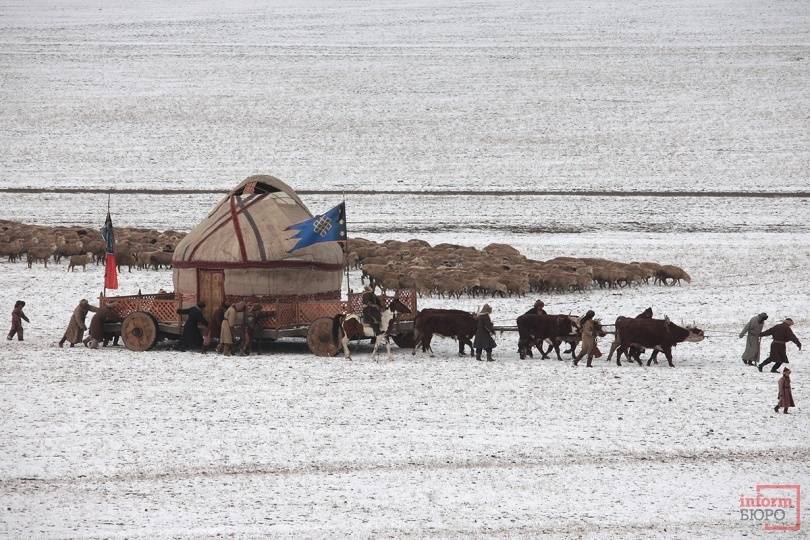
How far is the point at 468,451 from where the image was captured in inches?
620

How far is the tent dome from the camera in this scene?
23.2m

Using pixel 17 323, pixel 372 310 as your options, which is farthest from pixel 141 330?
pixel 372 310

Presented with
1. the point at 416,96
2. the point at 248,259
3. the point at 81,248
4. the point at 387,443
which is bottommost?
the point at 387,443

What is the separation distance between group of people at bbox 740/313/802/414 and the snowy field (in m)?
0.25

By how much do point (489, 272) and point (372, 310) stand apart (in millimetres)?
9374

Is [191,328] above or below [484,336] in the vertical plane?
above

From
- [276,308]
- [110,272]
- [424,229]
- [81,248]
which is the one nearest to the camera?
[276,308]

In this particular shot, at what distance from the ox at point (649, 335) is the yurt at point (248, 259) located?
5.56 meters

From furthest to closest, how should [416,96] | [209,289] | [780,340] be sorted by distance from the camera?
[416,96]
[209,289]
[780,340]

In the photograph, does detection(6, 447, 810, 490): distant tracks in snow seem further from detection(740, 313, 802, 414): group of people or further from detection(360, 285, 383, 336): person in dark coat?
detection(360, 285, 383, 336): person in dark coat

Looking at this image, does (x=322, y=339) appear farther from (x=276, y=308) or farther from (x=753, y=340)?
(x=753, y=340)

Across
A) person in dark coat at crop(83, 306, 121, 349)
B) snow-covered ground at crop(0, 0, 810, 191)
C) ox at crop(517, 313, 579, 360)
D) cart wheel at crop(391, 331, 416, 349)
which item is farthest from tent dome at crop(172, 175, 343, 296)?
snow-covered ground at crop(0, 0, 810, 191)

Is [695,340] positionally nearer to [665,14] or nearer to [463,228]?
[463,228]

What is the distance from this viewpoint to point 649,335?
21.0 metres
